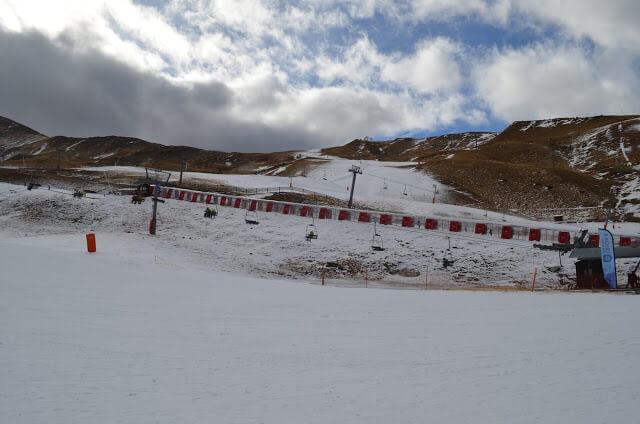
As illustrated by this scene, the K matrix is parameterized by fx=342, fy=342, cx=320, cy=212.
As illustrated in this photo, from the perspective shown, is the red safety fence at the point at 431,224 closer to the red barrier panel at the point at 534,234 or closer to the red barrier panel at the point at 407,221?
the red barrier panel at the point at 407,221

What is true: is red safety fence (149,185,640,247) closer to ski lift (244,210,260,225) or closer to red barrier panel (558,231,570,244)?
red barrier panel (558,231,570,244)

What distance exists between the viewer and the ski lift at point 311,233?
3167cm

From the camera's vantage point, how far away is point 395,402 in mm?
4898

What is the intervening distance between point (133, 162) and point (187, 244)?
560 feet

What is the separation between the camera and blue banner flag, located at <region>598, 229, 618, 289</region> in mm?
18906

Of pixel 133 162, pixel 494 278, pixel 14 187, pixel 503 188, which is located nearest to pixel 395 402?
pixel 494 278

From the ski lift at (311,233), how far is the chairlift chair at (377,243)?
5340 mm

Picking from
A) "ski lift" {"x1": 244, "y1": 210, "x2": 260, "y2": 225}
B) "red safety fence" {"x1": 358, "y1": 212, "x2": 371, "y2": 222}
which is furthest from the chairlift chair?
"ski lift" {"x1": 244, "y1": 210, "x2": 260, "y2": 225}

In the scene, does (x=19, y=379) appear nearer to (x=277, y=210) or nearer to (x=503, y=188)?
(x=277, y=210)

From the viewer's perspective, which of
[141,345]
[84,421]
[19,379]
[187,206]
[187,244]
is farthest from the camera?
[187,206]

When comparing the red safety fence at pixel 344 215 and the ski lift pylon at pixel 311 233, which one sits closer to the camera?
the ski lift pylon at pixel 311 233

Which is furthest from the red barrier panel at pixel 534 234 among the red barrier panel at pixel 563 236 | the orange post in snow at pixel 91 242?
the orange post in snow at pixel 91 242

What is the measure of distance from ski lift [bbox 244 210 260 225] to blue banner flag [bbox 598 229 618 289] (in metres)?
27.8

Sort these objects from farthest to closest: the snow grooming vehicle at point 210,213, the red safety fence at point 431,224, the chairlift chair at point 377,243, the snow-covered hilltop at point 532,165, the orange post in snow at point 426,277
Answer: the snow-covered hilltop at point 532,165 → the snow grooming vehicle at point 210,213 → the red safety fence at point 431,224 → the chairlift chair at point 377,243 → the orange post in snow at point 426,277
